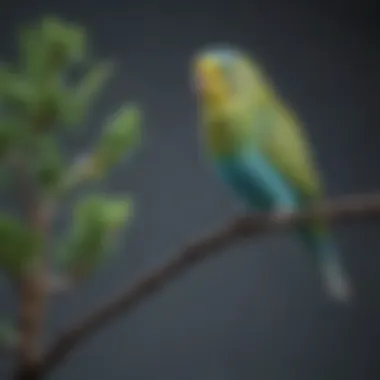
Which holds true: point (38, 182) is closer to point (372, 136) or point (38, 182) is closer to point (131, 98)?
point (131, 98)

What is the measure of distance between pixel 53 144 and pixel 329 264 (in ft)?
1.39

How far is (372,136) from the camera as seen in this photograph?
49.7 inches

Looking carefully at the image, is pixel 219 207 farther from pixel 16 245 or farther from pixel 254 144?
pixel 16 245

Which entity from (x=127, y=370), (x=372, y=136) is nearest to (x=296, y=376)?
(x=127, y=370)

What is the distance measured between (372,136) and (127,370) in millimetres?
492

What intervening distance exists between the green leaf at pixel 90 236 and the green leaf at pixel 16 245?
1.8 inches

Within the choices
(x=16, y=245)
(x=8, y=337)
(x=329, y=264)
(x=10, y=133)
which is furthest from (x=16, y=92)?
(x=329, y=264)

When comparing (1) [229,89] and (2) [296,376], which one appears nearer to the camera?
(1) [229,89]

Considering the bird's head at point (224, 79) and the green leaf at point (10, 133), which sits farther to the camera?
the bird's head at point (224, 79)

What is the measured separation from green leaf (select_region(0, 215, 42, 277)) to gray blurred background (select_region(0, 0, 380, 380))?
0.25 meters

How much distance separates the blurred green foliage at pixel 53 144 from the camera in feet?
3.19

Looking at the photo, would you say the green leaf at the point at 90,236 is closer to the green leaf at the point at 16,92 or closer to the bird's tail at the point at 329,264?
the green leaf at the point at 16,92

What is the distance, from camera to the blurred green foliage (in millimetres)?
972

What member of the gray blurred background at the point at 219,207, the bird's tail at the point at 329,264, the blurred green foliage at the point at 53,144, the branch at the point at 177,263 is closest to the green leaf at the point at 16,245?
the blurred green foliage at the point at 53,144
